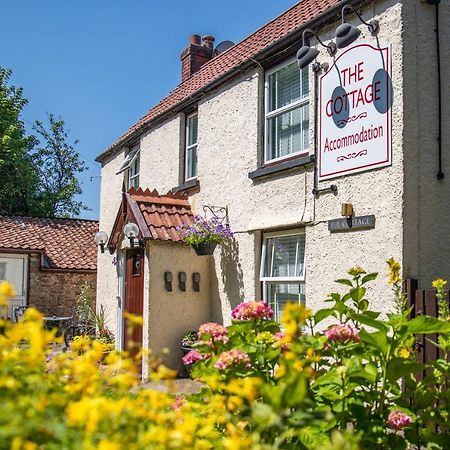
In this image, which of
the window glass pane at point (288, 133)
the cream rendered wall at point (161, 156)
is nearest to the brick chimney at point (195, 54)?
the cream rendered wall at point (161, 156)

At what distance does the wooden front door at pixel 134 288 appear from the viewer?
9.76 meters

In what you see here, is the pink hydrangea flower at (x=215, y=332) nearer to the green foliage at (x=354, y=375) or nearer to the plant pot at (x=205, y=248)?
the green foliage at (x=354, y=375)

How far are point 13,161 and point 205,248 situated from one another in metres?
19.1

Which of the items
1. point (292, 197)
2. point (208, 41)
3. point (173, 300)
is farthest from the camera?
point (208, 41)

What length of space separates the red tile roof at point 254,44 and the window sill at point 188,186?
1.64 metres

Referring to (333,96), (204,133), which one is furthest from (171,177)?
(333,96)

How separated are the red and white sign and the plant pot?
247 cm

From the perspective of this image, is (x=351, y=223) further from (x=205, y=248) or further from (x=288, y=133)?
(x=205, y=248)

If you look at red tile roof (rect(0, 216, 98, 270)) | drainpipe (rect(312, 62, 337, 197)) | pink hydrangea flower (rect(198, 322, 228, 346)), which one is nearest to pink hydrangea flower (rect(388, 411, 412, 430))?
pink hydrangea flower (rect(198, 322, 228, 346))

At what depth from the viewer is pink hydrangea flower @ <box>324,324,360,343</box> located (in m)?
3.33

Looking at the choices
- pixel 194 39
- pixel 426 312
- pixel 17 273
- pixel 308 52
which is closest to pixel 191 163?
pixel 308 52

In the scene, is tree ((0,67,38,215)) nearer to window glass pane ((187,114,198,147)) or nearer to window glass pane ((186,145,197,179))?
window glass pane ((187,114,198,147))

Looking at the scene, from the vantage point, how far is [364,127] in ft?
22.7

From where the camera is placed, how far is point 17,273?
741 inches
